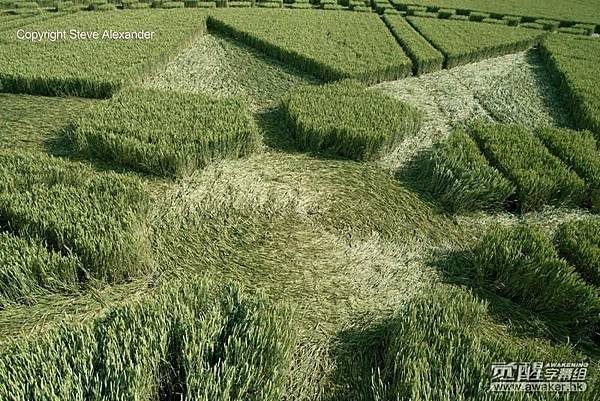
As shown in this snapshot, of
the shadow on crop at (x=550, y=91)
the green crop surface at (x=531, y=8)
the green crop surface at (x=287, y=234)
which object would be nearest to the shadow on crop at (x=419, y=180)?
the green crop surface at (x=287, y=234)

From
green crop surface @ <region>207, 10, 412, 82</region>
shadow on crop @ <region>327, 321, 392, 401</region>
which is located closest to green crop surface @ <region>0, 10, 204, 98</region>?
green crop surface @ <region>207, 10, 412, 82</region>

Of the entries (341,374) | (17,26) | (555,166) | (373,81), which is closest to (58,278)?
(341,374)

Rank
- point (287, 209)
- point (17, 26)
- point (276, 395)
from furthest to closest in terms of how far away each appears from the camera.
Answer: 1. point (17, 26)
2. point (287, 209)
3. point (276, 395)

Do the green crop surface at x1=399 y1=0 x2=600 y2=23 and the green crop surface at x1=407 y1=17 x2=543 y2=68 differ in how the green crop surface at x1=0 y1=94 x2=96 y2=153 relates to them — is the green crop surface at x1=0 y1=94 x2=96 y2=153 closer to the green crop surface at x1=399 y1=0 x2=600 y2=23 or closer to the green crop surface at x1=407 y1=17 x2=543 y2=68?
the green crop surface at x1=407 y1=17 x2=543 y2=68

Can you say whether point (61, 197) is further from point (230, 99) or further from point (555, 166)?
point (555, 166)

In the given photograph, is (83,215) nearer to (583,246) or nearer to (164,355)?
(164,355)
